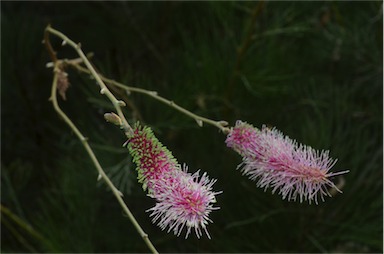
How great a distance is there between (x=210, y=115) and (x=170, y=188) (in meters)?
0.58

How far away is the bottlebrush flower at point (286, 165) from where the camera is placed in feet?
1.70

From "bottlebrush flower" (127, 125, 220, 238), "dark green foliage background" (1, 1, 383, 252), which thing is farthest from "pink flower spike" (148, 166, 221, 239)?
"dark green foliage background" (1, 1, 383, 252)

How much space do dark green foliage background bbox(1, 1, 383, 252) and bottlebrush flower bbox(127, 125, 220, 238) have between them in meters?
0.40

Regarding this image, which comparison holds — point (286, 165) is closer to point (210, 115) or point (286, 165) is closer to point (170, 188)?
point (170, 188)

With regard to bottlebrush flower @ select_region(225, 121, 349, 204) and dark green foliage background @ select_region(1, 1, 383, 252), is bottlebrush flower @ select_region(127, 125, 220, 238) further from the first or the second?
dark green foliage background @ select_region(1, 1, 383, 252)

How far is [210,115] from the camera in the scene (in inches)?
41.4

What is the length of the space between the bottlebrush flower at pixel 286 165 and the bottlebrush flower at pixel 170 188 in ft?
0.19

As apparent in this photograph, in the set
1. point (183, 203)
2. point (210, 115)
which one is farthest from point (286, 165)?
point (210, 115)

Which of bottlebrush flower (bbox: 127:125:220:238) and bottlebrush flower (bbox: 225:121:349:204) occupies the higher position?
bottlebrush flower (bbox: 225:121:349:204)

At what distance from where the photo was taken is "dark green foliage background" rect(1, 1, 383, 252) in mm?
993

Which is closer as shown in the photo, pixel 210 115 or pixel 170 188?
pixel 170 188

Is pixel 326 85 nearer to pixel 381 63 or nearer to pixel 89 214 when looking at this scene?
pixel 381 63

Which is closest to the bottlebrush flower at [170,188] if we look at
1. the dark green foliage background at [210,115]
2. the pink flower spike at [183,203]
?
the pink flower spike at [183,203]

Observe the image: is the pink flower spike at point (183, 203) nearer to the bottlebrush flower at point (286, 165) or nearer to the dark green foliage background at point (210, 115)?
the bottlebrush flower at point (286, 165)
